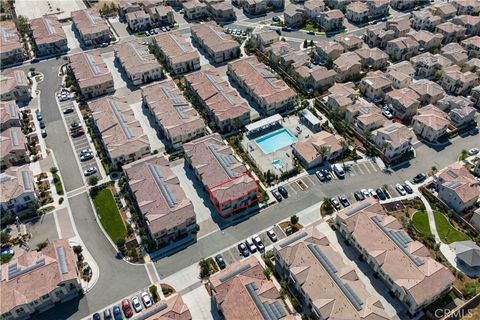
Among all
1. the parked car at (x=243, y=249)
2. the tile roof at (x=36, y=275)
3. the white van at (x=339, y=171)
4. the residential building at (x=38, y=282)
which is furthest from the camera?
the white van at (x=339, y=171)

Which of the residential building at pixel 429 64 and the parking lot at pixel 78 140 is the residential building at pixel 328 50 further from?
the parking lot at pixel 78 140

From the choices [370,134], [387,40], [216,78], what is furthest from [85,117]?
[387,40]

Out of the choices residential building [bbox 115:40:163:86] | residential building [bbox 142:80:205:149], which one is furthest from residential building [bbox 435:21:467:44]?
residential building [bbox 115:40:163:86]

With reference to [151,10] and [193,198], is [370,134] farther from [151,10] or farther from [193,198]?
[151,10]

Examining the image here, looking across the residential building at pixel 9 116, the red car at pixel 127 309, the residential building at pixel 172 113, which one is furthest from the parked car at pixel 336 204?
the residential building at pixel 9 116

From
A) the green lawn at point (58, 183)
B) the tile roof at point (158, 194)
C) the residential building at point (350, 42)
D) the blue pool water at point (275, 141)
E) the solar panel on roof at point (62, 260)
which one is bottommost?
the blue pool water at point (275, 141)

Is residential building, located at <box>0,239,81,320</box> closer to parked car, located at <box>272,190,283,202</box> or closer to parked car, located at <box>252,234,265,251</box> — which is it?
parked car, located at <box>252,234,265,251</box>

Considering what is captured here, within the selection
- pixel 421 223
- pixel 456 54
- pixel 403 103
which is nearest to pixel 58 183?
pixel 421 223
